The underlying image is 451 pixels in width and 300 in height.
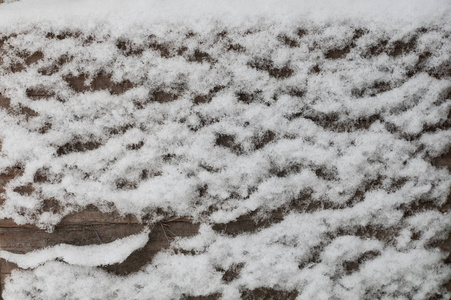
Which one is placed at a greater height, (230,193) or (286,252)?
(230,193)

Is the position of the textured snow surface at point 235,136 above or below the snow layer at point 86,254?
above

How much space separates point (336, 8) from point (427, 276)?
63cm

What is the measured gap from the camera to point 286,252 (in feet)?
2.51

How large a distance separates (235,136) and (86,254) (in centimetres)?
42

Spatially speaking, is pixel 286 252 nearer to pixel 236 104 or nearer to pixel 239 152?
pixel 239 152

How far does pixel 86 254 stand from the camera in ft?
2.46

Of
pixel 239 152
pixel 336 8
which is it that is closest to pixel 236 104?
pixel 239 152

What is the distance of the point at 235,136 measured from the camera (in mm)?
745

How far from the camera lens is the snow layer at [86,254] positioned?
0.75 m

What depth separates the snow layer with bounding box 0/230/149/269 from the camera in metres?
0.75

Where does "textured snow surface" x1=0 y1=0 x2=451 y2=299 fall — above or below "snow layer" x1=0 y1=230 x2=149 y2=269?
above

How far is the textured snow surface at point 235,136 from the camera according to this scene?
73 centimetres

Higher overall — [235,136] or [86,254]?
[235,136]

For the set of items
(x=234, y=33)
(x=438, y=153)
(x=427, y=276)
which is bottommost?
(x=427, y=276)
